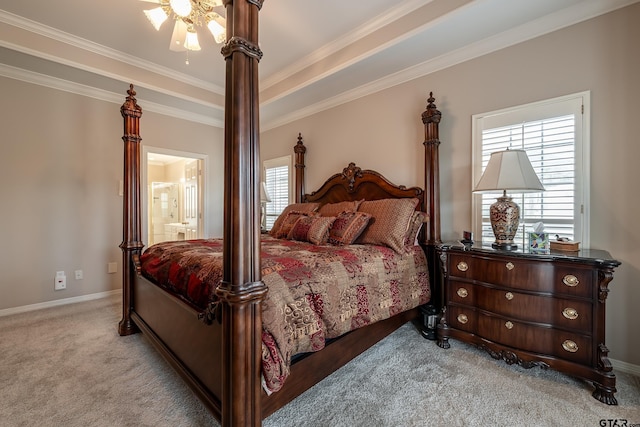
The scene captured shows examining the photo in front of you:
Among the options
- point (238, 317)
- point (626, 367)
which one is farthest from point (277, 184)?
point (626, 367)

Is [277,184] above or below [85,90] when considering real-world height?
below

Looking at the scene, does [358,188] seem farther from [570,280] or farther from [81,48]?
[81,48]

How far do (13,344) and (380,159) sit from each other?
394cm

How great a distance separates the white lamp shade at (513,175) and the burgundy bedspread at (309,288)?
2.92 feet

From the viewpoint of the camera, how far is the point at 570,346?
1.74 meters

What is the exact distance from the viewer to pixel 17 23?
2.67 meters

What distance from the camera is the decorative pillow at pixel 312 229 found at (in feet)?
8.76

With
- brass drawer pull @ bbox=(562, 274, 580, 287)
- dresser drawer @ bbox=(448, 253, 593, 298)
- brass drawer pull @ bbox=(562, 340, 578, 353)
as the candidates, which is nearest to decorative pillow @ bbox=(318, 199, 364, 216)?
dresser drawer @ bbox=(448, 253, 593, 298)

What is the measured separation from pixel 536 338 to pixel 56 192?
5.05 metres

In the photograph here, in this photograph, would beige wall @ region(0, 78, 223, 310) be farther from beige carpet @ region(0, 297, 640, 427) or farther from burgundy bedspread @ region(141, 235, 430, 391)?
burgundy bedspread @ region(141, 235, 430, 391)

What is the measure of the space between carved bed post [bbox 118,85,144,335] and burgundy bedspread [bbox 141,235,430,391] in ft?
0.68

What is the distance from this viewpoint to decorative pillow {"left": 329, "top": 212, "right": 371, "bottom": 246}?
2.54 m

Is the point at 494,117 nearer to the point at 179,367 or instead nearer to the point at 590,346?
the point at 590,346

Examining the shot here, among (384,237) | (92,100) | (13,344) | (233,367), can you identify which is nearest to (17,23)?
(92,100)
